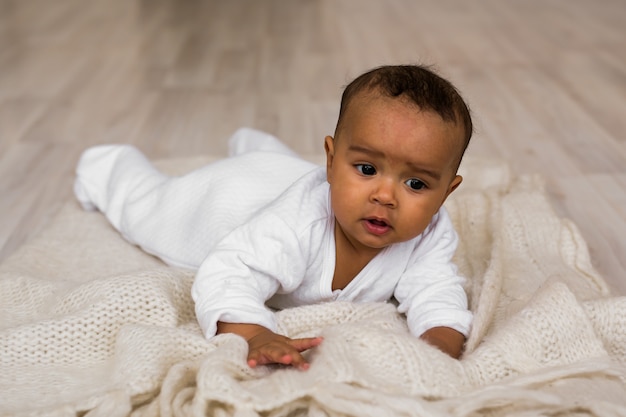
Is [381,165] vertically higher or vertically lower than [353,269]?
higher

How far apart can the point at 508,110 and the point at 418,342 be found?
1.69 metres

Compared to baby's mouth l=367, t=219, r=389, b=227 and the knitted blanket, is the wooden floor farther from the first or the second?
baby's mouth l=367, t=219, r=389, b=227

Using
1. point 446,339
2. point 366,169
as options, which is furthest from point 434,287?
point 366,169

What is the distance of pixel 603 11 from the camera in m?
4.24

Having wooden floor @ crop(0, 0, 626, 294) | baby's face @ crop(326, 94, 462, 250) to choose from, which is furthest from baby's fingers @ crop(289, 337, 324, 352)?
wooden floor @ crop(0, 0, 626, 294)

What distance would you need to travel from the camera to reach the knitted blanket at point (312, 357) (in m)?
0.97

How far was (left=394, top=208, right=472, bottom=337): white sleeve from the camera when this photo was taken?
1.20 metres

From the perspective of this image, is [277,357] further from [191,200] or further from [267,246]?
[191,200]

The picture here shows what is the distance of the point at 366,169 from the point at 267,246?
→ 17cm

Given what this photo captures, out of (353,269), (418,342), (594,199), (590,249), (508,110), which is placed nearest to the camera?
(418,342)

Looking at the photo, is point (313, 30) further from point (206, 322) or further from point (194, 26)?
point (206, 322)

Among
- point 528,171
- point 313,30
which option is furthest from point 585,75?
point 313,30

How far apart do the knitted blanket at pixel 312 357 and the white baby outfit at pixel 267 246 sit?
0.14 feet

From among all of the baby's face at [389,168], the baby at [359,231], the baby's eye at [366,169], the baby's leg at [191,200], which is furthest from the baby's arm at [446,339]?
the baby's leg at [191,200]
